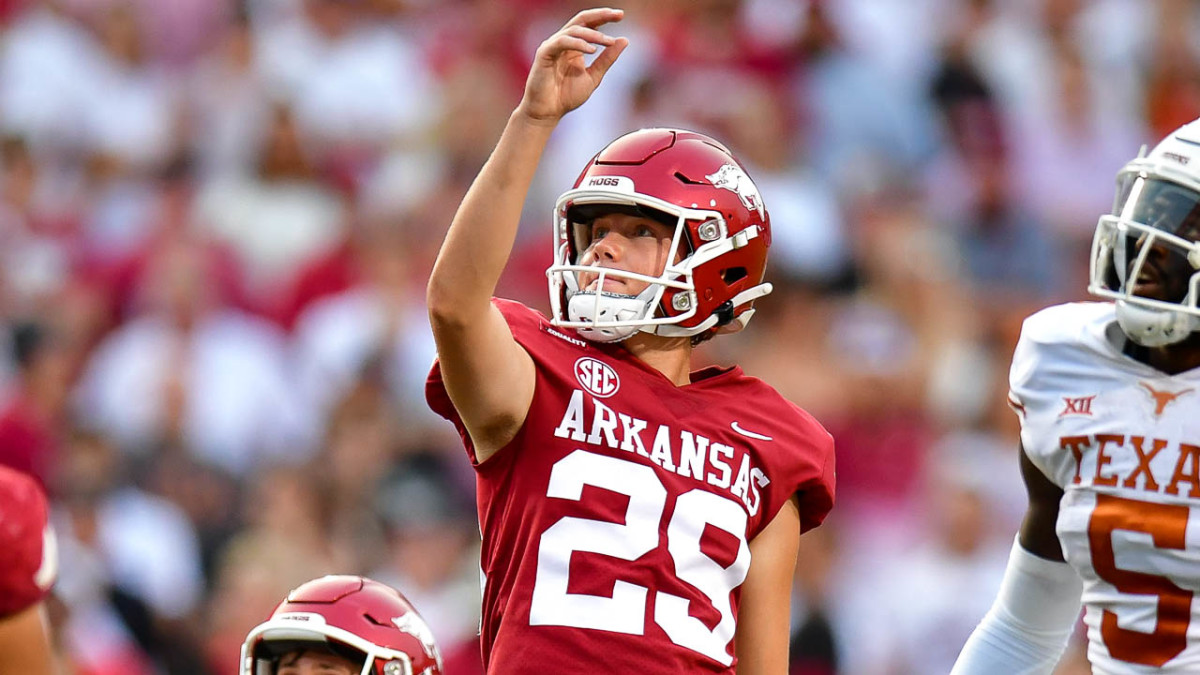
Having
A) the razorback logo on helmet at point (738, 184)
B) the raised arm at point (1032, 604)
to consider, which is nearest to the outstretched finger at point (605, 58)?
the razorback logo on helmet at point (738, 184)

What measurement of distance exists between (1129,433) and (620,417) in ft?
2.98

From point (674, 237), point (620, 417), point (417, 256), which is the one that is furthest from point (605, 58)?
point (417, 256)

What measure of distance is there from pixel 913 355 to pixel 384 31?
3623 millimetres

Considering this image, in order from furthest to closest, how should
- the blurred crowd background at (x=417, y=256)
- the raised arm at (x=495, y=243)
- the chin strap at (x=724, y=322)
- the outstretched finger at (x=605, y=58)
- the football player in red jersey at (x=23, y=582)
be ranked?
the blurred crowd background at (x=417, y=256) → the football player in red jersey at (x=23, y=582) → the chin strap at (x=724, y=322) → the outstretched finger at (x=605, y=58) → the raised arm at (x=495, y=243)

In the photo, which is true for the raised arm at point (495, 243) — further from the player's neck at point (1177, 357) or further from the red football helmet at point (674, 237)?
Answer: the player's neck at point (1177, 357)

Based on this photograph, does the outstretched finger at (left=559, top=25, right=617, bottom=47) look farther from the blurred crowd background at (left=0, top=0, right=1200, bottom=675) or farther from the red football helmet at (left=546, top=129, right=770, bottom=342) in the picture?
the blurred crowd background at (left=0, top=0, right=1200, bottom=675)

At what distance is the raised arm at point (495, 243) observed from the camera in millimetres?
3137

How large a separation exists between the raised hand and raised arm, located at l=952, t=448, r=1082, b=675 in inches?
43.9

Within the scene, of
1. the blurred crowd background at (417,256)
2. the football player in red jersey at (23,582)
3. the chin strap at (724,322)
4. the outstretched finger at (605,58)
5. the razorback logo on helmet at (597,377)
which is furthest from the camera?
the blurred crowd background at (417,256)

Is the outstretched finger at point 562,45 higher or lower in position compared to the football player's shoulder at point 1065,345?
higher

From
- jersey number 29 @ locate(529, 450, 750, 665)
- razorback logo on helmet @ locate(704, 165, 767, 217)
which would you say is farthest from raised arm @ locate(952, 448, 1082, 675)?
razorback logo on helmet @ locate(704, 165, 767, 217)

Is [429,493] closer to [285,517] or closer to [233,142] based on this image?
[285,517]

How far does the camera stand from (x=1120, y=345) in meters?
3.53

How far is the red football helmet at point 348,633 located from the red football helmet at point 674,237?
0.70 metres
